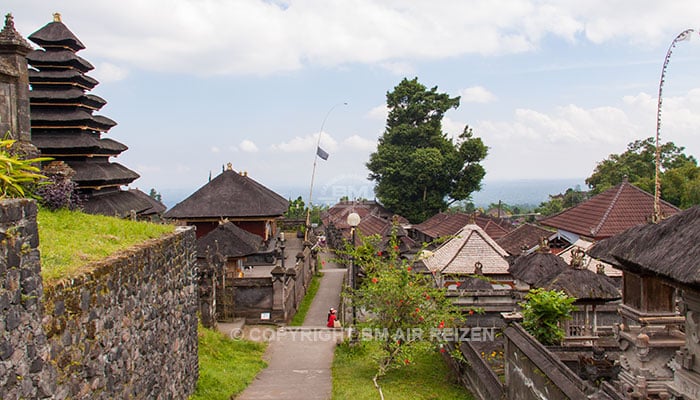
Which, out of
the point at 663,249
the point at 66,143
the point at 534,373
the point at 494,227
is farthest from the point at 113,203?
the point at 494,227

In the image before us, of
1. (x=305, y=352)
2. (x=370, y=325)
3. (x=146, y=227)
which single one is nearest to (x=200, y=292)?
(x=305, y=352)

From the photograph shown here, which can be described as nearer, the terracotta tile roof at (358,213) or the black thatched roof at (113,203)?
the black thatched roof at (113,203)

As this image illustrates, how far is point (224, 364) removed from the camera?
10.3 meters

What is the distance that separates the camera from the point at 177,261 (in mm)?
7629

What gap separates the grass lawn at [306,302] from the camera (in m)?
15.6

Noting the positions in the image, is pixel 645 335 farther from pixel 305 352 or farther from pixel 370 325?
pixel 305 352

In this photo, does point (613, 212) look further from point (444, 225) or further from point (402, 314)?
point (402, 314)

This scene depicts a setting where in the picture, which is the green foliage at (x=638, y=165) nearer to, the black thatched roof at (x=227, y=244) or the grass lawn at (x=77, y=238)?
the black thatched roof at (x=227, y=244)

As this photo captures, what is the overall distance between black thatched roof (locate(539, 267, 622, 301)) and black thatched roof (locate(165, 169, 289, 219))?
16.8 m

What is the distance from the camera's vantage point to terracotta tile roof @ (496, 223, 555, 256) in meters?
23.5

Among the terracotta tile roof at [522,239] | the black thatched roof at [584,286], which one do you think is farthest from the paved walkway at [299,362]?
the terracotta tile roof at [522,239]

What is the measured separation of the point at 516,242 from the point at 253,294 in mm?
14090

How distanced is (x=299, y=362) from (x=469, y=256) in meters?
6.48

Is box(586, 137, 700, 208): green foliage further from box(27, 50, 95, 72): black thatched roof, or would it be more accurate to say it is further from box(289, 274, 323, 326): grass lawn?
box(27, 50, 95, 72): black thatched roof
